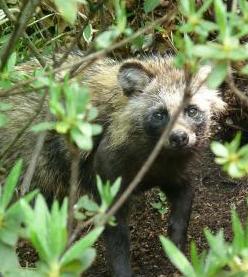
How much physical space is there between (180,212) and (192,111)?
0.67 m

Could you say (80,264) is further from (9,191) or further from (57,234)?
(9,191)

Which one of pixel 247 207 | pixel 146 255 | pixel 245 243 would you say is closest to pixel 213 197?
pixel 247 207

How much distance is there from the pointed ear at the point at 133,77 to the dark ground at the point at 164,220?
882 mm

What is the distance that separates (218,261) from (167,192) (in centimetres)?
269

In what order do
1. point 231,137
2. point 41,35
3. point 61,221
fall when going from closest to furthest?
point 61,221
point 41,35
point 231,137

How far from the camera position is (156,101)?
4527 mm

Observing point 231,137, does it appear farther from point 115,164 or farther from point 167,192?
point 115,164

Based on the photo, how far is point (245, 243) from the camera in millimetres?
2256

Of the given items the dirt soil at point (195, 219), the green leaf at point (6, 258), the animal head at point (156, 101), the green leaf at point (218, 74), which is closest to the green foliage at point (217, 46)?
the green leaf at point (218, 74)

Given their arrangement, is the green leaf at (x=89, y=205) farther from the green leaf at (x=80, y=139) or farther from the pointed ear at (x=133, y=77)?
the pointed ear at (x=133, y=77)

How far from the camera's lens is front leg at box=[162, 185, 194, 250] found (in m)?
4.62

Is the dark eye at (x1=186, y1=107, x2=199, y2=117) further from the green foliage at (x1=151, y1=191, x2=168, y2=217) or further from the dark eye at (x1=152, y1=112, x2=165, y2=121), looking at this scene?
the green foliage at (x1=151, y1=191, x2=168, y2=217)

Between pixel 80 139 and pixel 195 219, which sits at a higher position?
pixel 80 139

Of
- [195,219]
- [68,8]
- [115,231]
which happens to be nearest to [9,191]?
[68,8]
